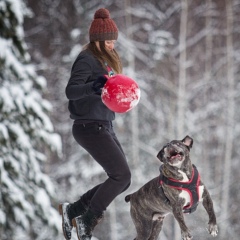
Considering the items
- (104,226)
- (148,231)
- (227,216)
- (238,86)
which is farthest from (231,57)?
(148,231)

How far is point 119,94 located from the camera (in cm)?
636

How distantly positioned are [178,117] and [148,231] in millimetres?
16926

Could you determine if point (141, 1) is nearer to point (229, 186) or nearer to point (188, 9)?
point (188, 9)

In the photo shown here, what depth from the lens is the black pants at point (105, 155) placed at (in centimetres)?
689

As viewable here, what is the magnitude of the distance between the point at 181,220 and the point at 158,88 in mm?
18895

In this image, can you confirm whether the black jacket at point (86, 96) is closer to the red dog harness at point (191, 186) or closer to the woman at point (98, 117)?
the woman at point (98, 117)

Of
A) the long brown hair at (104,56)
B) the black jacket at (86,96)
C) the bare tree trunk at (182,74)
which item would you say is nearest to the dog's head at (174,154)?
the black jacket at (86,96)

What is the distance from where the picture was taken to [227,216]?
80.1 ft

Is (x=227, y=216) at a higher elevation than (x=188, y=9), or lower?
lower

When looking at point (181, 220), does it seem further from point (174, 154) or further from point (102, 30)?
point (102, 30)

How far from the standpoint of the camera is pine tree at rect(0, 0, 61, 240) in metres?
13.7

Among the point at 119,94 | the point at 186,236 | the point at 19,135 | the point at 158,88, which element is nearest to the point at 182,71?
the point at 158,88

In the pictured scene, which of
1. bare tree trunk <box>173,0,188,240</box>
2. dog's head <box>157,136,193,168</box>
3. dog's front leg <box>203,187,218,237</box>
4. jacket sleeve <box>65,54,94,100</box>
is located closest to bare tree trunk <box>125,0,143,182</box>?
bare tree trunk <box>173,0,188,240</box>

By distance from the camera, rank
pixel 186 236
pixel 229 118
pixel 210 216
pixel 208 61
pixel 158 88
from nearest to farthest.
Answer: pixel 186 236, pixel 210 216, pixel 158 88, pixel 229 118, pixel 208 61
